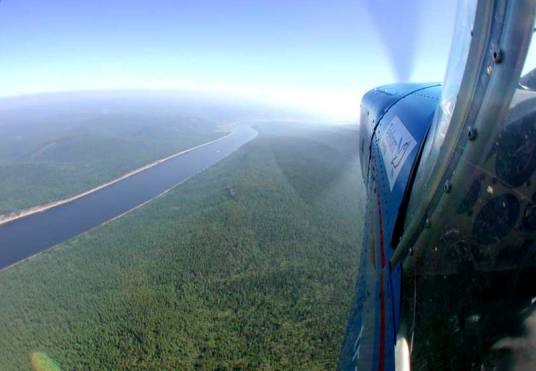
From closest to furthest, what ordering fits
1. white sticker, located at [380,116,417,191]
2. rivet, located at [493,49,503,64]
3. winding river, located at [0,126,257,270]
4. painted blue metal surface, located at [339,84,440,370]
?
1. rivet, located at [493,49,503,64]
2. painted blue metal surface, located at [339,84,440,370]
3. white sticker, located at [380,116,417,191]
4. winding river, located at [0,126,257,270]

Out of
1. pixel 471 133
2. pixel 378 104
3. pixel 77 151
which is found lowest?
pixel 77 151

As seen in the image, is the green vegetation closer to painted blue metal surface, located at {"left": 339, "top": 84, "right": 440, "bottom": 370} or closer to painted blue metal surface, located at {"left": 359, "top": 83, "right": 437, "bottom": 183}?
painted blue metal surface, located at {"left": 359, "top": 83, "right": 437, "bottom": 183}

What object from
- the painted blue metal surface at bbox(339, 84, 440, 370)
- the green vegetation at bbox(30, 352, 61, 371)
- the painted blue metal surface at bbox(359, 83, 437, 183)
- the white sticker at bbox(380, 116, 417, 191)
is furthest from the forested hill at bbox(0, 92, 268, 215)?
the painted blue metal surface at bbox(339, 84, 440, 370)

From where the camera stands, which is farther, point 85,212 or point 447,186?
point 85,212

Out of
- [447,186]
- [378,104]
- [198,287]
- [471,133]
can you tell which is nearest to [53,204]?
[198,287]

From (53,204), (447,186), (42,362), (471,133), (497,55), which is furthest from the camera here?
(53,204)

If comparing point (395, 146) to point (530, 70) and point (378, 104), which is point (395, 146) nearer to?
point (530, 70)
